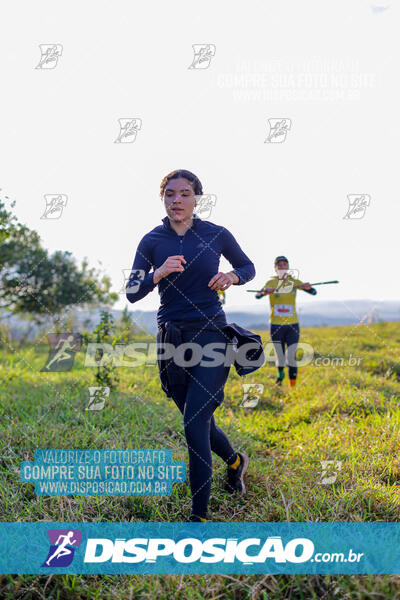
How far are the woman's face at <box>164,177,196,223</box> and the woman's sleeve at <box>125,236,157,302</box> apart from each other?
12.1 inches

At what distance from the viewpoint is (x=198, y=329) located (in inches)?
114

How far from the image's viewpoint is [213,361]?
2.85 meters

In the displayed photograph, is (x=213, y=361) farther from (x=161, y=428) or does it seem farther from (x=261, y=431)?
(x=261, y=431)

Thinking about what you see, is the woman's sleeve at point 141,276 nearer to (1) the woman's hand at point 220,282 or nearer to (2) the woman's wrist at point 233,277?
(1) the woman's hand at point 220,282

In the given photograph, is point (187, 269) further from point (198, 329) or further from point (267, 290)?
point (267, 290)

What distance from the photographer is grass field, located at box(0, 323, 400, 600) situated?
2.40 m

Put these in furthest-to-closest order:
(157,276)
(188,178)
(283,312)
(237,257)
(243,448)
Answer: (283,312) < (243,448) < (237,257) < (188,178) < (157,276)

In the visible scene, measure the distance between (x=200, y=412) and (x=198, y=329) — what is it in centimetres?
56

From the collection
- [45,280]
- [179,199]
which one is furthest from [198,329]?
[45,280]

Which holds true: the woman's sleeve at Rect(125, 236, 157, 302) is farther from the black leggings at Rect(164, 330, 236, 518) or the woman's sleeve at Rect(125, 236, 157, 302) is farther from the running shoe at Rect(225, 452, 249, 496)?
the running shoe at Rect(225, 452, 249, 496)

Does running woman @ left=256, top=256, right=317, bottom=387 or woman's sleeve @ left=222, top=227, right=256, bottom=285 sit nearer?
woman's sleeve @ left=222, top=227, right=256, bottom=285

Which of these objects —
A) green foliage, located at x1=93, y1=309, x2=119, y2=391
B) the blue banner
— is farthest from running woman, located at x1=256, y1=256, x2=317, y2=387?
the blue banner

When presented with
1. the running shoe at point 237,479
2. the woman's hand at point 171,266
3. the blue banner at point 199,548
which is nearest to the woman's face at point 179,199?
the woman's hand at point 171,266

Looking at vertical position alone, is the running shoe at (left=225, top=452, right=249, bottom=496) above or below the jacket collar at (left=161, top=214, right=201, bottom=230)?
below
